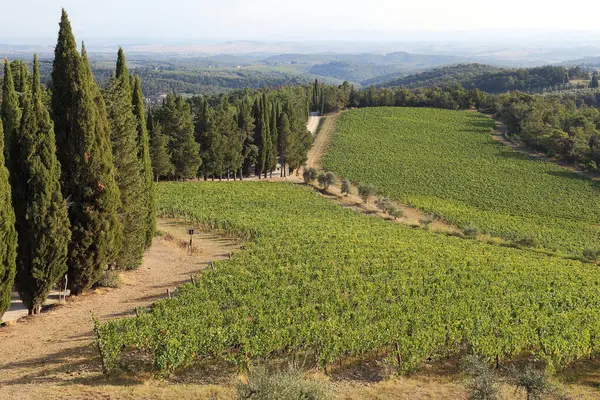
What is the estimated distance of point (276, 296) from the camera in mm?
20438

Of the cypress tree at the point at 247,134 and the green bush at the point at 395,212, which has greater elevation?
the cypress tree at the point at 247,134

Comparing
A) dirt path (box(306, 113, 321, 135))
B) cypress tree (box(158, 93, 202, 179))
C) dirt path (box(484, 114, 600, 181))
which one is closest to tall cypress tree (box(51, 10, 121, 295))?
cypress tree (box(158, 93, 202, 179))

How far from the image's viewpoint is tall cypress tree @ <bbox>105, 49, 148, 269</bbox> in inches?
894

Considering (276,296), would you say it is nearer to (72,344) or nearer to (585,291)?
(72,344)

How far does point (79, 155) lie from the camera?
19422 mm

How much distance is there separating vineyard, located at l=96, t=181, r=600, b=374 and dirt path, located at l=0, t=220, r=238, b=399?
148 cm

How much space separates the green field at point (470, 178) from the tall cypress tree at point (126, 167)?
1373 inches

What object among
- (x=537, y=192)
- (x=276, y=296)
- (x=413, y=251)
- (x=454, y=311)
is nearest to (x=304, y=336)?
(x=276, y=296)

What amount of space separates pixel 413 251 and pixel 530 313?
36.9 feet

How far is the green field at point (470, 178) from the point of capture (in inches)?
2012

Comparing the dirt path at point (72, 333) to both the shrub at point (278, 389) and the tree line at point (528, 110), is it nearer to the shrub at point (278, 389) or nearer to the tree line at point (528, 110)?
the shrub at point (278, 389)

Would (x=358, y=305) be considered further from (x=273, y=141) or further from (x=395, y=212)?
(x=273, y=141)

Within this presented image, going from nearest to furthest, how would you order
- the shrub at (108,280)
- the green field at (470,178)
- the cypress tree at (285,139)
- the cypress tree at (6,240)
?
the cypress tree at (6,240) → the shrub at (108,280) → the green field at (470,178) → the cypress tree at (285,139)

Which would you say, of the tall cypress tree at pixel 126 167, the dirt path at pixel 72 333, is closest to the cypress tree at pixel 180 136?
the dirt path at pixel 72 333
